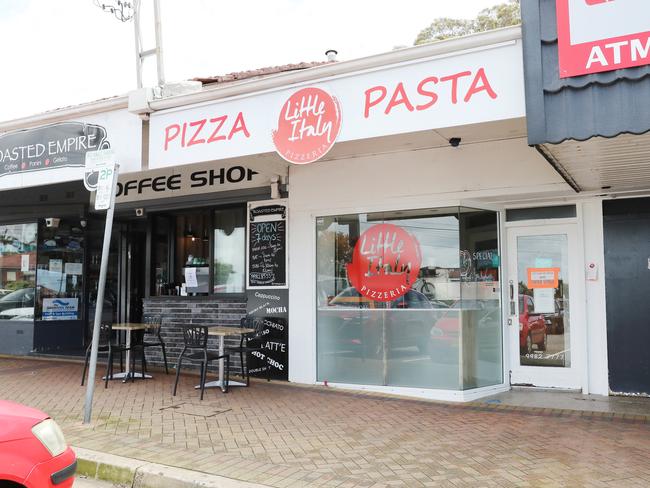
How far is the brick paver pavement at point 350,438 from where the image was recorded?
4484mm

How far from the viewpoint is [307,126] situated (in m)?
5.96

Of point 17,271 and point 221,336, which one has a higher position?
point 17,271

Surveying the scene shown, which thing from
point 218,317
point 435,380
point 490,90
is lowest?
point 435,380

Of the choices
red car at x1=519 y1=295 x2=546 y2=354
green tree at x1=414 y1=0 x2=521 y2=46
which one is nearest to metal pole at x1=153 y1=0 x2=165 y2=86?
red car at x1=519 y1=295 x2=546 y2=354

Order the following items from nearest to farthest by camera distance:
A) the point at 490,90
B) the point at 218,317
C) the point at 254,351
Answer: the point at 490,90 < the point at 254,351 < the point at 218,317

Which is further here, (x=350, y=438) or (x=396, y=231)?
(x=396, y=231)

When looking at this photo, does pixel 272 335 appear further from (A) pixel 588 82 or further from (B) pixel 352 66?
(A) pixel 588 82

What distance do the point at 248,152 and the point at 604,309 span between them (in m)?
4.67

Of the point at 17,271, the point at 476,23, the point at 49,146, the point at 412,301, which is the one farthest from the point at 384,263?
the point at 476,23

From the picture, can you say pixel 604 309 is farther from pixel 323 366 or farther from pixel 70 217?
pixel 70 217

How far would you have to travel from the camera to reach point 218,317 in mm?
9164

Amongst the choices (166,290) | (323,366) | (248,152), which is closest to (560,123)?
(248,152)

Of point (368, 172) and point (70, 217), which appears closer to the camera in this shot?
point (368, 172)

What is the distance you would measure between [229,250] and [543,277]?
16.0 feet
